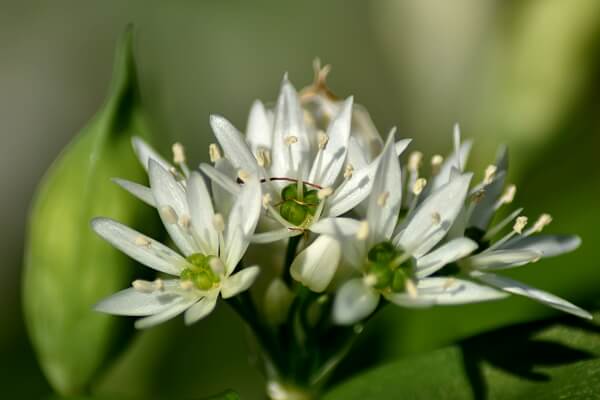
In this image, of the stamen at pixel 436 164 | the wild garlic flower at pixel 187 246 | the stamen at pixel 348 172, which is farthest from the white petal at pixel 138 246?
the stamen at pixel 436 164

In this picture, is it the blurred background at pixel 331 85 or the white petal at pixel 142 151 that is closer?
the white petal at pixel 142 151

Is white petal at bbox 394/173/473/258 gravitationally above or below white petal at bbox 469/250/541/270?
above

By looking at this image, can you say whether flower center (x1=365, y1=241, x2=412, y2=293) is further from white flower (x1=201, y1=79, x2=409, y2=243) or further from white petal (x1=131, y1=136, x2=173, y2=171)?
white petal (x1=131, y1=136, x2=173, y2=171)

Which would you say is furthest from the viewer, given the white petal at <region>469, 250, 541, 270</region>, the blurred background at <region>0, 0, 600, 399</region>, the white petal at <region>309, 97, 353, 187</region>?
the blurred background at <region>0, 0, 600, 399</region>

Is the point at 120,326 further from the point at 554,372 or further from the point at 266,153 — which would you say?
the point at 554,372

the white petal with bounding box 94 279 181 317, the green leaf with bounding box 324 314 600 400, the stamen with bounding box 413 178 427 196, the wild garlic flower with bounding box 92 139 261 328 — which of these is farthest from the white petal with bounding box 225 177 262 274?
the green leaf with bounding box 324 314 600 400

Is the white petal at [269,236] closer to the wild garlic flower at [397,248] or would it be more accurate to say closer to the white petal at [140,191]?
the wild garlic flower at [397,248]

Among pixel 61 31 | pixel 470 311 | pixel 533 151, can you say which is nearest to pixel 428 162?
pixel 533 151
